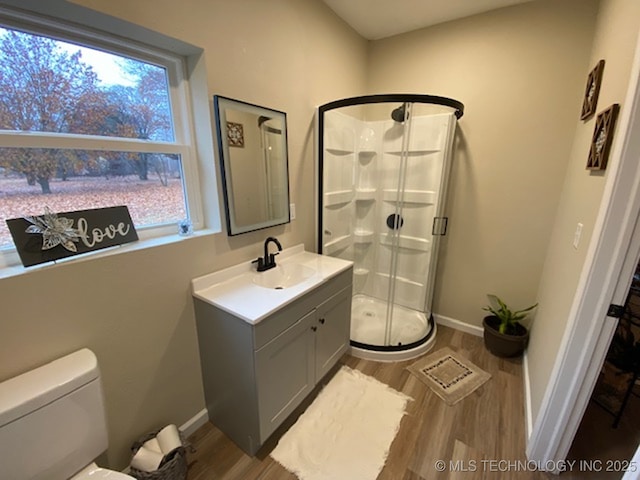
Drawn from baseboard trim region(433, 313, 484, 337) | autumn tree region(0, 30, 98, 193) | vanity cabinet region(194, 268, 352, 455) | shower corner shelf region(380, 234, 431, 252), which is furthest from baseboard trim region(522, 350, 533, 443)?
autumn tree region(0, 30, 98, 193)

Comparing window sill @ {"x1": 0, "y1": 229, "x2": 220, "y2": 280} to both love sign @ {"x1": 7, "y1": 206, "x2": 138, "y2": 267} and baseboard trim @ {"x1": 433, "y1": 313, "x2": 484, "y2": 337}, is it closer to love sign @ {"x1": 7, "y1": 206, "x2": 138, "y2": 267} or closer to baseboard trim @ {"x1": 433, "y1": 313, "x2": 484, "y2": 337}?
love sign @ {"x1": 7, "y1": 206, "x2": 138, "y2": 267}

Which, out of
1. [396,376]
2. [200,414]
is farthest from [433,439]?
[200,414]

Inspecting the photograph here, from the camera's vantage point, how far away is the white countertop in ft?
4.25

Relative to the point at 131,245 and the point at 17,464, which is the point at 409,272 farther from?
the point at 17,464

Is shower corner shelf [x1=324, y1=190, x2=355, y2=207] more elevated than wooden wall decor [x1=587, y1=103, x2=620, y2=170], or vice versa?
wooden wall decor [x1=587, y1=103, x2=620, y2=170]

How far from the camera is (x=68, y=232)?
1.06 m

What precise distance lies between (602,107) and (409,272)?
1.66 meters

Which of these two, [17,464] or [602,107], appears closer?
[17,464]

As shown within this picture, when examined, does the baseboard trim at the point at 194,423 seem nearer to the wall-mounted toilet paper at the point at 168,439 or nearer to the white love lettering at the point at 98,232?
the wall-mounted toilet paper at the point at 168,439

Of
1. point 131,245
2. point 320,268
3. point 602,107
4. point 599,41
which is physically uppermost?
point 599,41

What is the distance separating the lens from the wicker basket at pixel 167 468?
118cm

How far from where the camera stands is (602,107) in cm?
136

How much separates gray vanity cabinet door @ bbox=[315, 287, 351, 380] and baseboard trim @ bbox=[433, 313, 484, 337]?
1.17 m

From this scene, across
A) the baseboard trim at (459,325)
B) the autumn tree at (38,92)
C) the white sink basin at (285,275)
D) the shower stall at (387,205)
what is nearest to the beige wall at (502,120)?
the baseboard trim at (459,325)
